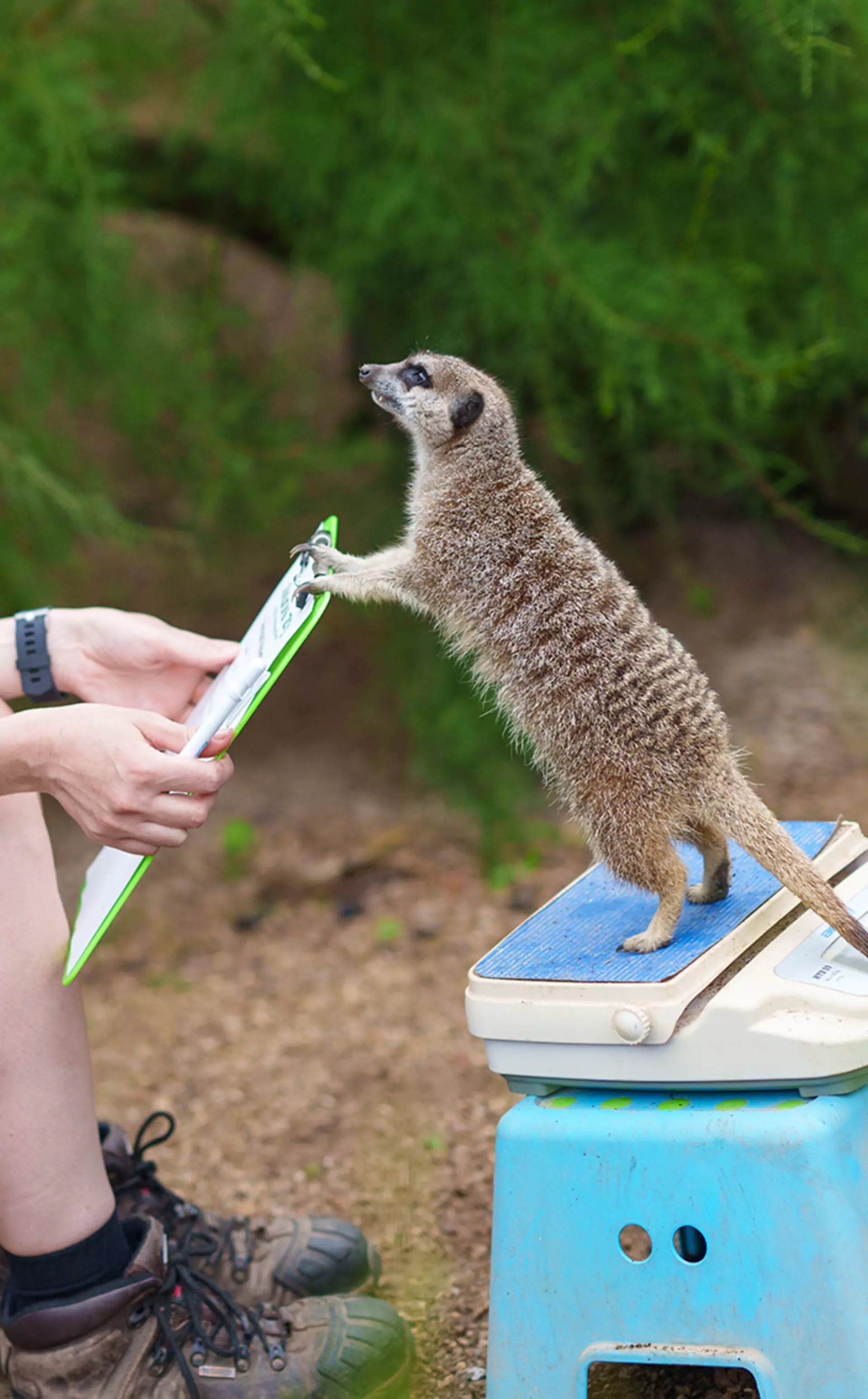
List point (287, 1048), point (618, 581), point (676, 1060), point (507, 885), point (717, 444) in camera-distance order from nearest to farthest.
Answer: point (676, 1060) → point (618, 581) → point (287, 1048) → point (507, 885) → point (717, 444)

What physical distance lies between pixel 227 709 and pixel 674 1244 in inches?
24.4

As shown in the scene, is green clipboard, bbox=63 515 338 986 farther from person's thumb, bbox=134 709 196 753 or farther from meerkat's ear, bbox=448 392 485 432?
meerkat's ear, bbox=448 392 485 432

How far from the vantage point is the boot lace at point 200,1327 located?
1372mm

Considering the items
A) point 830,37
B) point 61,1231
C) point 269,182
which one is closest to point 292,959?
point 61,1231

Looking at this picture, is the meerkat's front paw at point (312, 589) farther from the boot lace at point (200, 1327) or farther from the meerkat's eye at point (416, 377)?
the boot lace at point (200, 1327)

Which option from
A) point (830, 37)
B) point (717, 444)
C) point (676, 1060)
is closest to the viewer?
point (676, 1060)

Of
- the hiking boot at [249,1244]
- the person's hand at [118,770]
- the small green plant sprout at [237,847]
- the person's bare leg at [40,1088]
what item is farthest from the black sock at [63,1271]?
the small green plant sprout at [237,847]

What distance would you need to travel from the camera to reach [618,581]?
1.41 m

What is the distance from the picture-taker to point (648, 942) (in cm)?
129

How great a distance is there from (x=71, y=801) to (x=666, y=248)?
2131 millimetres

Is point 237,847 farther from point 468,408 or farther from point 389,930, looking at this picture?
point 468,408

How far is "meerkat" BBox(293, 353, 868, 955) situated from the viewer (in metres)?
1.28

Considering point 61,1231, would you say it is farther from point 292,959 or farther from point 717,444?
point 717,444

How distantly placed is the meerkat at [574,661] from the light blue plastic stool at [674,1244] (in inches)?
7.0
